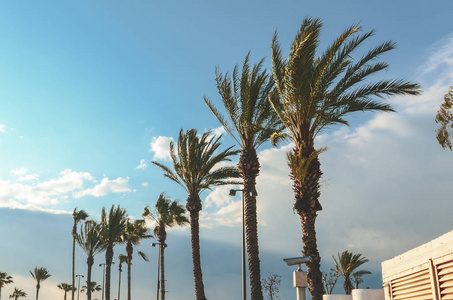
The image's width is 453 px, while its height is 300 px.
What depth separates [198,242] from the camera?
29.2m

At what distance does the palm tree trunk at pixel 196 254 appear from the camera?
1131 inches

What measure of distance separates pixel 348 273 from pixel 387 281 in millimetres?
30557

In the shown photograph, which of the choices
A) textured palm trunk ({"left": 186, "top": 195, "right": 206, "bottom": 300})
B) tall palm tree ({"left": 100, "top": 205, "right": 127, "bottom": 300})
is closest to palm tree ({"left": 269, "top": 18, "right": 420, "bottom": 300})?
textured palm trunk ({"left": 186, "top": 195, "right": 206, "bottom": 300})

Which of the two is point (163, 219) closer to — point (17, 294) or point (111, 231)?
point (111, 231)

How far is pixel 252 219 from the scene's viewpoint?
23609 millimetres

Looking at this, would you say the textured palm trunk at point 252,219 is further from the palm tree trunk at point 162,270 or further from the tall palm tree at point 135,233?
the tall palm tree at point 135,233

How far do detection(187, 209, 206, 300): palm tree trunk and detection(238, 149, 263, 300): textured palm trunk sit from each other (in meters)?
6.38

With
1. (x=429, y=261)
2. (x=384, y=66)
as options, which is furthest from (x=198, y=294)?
(x=429, y=261)

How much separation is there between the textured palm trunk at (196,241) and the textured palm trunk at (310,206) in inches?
507

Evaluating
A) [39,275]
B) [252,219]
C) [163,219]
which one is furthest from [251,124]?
Answer: [39,275]

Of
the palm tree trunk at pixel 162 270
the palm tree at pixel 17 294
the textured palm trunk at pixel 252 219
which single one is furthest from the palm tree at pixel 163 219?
the palm tree at pixel 17 294

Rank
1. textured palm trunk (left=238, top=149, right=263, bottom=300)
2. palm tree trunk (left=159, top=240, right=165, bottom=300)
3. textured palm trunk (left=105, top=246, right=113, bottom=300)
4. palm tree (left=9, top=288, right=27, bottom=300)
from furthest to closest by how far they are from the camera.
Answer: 1. palm tree (left=9, top=288, right=27, bottom=300)
2. textured palm trunk (left=105, top=246, right=113, bottom=300)
3. palm tree trunk (left=159, top=240, right=165, bottom=300)
4. textured palm trunk (left=238, top=149, right=263, bottom=300)

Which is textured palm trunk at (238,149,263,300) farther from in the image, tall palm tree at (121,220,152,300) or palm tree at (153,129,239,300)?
tall palm tree at (121,220,152,300)

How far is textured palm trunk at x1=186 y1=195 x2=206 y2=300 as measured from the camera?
28.8 metres
